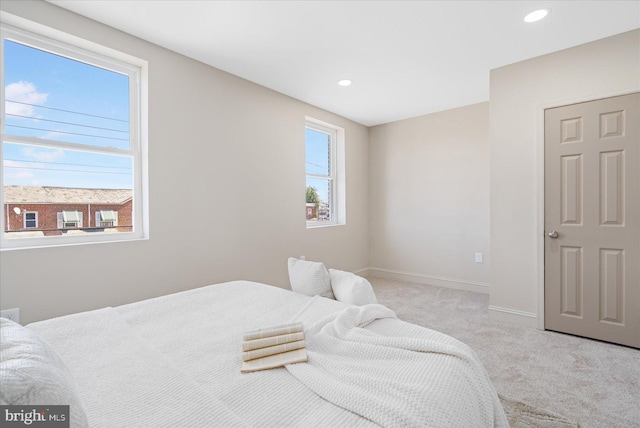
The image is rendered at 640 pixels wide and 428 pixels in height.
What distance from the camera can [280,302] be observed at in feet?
5.75

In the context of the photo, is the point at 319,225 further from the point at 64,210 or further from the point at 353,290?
the point at 64,210

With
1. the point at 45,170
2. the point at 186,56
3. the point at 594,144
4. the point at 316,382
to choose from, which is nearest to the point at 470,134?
the point at 594,144

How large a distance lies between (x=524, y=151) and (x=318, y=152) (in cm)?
261

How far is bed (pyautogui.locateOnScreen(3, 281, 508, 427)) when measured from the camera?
2.65 ft

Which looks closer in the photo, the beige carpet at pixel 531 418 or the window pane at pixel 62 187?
the beige carpet at pixel 531 418

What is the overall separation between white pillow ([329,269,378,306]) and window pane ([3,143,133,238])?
1.87m

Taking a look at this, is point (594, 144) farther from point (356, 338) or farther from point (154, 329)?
point (154, 329)

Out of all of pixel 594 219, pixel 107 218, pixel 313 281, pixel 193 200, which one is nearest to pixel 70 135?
pixel 107 218

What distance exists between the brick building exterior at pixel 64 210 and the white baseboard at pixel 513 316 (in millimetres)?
3534

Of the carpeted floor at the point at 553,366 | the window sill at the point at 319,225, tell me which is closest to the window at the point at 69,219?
the window sill at the point at 319,225

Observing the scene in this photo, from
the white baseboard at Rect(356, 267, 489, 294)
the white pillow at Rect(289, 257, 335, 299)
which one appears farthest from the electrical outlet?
the white baseboard at Rect(356, 267, 489, 294)

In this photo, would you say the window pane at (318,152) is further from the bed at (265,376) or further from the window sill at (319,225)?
the bed at (265,376)

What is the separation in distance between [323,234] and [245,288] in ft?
7.88

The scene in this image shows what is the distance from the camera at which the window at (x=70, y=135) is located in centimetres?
203
